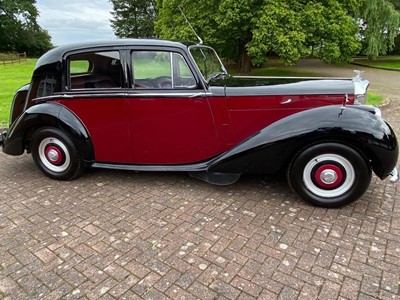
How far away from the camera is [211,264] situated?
103 inches

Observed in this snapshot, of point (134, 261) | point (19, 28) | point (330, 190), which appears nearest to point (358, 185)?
point (330, 190)

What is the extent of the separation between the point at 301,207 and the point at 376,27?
73.5ft

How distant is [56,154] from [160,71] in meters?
1.84

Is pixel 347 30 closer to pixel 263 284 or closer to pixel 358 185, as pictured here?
pixel 358 185

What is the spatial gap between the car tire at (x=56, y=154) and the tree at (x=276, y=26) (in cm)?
1142

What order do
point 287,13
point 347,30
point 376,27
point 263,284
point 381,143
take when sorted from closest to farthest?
point 263,284
point 381,143
point 287,13
point 347,30
point 376,27

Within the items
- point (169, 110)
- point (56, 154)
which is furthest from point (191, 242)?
point (56, 154)

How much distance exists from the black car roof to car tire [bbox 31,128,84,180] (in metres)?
0.90

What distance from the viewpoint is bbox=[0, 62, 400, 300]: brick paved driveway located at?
2.37 m

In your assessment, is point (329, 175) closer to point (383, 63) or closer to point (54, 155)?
point (54, 155)

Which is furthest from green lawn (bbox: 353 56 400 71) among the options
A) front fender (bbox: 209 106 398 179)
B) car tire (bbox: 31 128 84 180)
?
car tire (bbox: 31 128 84 180)

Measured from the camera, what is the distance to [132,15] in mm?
41375

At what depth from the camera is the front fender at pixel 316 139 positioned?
3.22 metres

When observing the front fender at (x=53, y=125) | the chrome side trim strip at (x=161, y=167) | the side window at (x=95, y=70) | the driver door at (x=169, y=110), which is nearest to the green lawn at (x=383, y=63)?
the driver door at (x=169, y=110)
